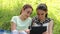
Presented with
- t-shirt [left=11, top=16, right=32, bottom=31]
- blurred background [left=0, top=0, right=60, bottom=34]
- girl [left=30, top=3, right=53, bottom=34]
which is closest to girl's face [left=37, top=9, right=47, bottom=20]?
girl [left=30, top=3, right=53, bottom=34]

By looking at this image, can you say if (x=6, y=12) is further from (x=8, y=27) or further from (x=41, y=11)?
(x=41, y=11)

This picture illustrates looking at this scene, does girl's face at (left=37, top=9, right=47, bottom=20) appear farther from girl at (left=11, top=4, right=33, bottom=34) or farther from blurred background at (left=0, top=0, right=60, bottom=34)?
blurred background at (left=0, top=0, right=60, bottom=34)

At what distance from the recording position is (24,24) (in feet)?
10.3

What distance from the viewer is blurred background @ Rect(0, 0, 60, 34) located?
14.6 feet

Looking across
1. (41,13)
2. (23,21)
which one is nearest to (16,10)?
(23,21)

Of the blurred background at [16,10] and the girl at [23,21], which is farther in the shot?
the blurred background at [16,10]

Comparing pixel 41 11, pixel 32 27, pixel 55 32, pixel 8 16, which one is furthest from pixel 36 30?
pixel 8 16

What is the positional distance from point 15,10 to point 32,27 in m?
1.62

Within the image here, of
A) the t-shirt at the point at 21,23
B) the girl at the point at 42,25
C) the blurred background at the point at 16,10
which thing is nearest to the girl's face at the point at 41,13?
the girl at the point at 42,25

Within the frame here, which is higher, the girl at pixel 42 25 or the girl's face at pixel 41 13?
the girl's face at pixel 41 13

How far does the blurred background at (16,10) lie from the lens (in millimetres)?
4449

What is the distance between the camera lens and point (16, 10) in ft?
15.4

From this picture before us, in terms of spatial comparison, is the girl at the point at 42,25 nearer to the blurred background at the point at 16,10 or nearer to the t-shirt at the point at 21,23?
the t-shirt at the point at 21,23

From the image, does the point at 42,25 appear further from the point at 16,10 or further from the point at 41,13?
the point at 16,10
